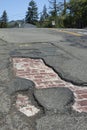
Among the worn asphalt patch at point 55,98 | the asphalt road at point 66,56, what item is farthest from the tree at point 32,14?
the worn asphalt patch at point 55,98

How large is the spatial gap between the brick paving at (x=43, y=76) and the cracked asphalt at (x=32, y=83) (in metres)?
0.12

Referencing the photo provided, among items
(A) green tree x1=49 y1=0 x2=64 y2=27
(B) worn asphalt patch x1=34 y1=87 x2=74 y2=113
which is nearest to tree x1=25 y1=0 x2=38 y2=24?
(A) green tree x1=49 y1=0 x2=64 y2=27

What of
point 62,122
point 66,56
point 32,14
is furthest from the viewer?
point 32,14

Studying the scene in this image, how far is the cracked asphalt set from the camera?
13.8ft

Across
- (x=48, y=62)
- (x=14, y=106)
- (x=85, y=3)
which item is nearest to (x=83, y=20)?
(x=85, y=3)

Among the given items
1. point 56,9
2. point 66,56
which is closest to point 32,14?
point 56,9

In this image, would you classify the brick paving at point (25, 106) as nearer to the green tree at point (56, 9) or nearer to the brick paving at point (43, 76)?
the brick paving at point (43, 76)

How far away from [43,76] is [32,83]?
1.67ft

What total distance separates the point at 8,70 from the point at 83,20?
3965cm

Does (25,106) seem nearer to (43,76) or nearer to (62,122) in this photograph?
(62,122)

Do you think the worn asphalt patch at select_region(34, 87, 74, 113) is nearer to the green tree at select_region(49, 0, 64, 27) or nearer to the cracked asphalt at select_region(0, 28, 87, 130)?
the cracked asphalt at select_region(0, 28, 87, 130)

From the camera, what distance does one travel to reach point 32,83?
5703 mm

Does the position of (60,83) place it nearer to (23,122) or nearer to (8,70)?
(8,70)

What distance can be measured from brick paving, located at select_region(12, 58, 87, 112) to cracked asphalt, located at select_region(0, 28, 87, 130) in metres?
0.12
